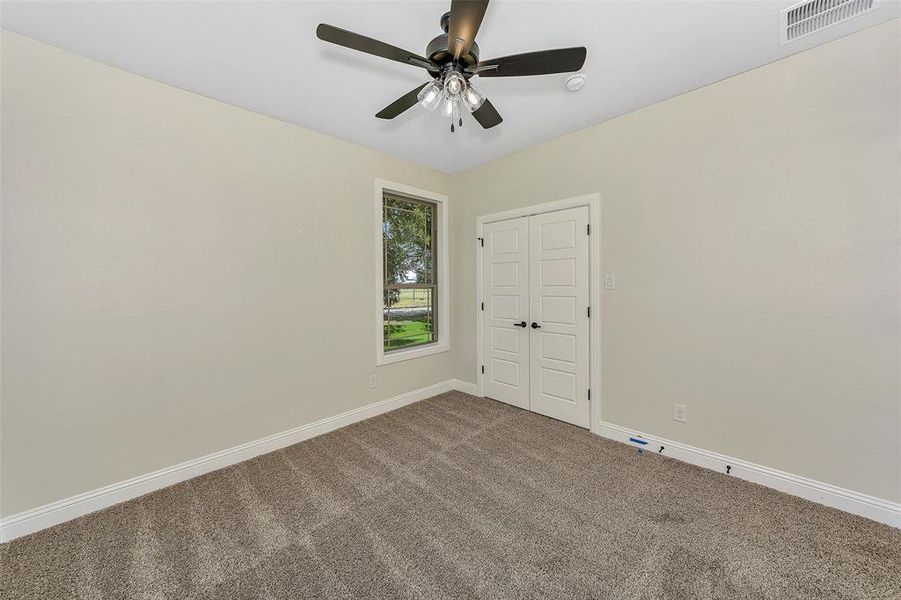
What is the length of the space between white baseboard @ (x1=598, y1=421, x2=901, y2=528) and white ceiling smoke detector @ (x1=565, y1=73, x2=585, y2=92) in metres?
2.68

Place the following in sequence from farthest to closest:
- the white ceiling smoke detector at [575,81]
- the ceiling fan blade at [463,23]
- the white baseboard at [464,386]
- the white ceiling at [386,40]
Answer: the white baseboard at [464,386] → the white ceiling smoke detector at [575,81] → the white ceiling at [386,40] → the ceiling fan blade at [463,23]

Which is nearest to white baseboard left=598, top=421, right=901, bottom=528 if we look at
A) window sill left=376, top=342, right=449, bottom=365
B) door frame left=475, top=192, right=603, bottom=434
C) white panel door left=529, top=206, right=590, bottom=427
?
door frame left=475, top=192, right=603, bottom=434

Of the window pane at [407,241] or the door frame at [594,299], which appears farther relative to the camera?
the window pane at [407,241]

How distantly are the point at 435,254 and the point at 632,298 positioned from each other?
2.25 meters

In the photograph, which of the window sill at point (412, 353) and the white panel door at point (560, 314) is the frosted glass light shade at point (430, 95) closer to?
the white panel door at point (560, 314)

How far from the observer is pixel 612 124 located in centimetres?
283

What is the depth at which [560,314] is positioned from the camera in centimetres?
322

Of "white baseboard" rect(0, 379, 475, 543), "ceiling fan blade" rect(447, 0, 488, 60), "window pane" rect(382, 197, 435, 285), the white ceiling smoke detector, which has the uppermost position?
the white ceiling smoke detector

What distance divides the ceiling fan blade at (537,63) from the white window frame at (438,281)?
2.00 m

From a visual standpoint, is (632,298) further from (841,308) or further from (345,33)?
(345,33)

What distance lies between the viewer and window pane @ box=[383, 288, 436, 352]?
3.74 m

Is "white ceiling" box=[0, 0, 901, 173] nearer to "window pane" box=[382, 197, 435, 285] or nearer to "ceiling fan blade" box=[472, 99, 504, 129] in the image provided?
"ceiling fan blade" box=[472, 99, 504, 129]

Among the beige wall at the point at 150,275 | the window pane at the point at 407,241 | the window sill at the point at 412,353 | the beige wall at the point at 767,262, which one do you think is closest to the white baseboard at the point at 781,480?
the beige wall at the point at 767,262

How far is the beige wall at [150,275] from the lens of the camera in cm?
185
